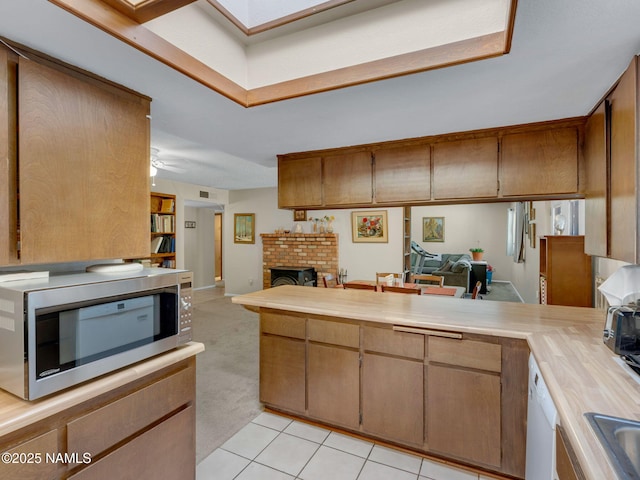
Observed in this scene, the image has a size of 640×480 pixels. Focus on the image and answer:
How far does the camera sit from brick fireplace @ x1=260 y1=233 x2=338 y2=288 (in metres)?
5.93

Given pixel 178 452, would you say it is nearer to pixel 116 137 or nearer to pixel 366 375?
pixel 366 375

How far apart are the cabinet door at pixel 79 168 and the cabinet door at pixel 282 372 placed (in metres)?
1.19

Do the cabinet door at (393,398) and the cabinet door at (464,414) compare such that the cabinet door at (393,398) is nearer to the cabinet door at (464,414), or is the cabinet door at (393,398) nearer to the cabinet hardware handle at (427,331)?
the cabinet door at (464,414)

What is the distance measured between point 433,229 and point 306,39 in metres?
8.98

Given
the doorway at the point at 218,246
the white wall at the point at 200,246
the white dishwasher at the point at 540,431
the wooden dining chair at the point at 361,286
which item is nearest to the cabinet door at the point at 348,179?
the wooden dining chair at the point at 361,286

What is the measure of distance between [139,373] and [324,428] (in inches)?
57.7

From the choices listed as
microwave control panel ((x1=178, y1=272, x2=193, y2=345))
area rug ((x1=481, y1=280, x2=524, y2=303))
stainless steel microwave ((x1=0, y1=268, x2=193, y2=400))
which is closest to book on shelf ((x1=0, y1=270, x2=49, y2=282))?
stainless steel microwave ((x1=0, y1=268, x2=193, y2=400))

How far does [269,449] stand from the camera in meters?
2.06

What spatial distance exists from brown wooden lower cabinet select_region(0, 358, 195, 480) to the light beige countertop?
5 centimetres

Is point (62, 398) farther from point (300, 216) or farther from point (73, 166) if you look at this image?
point (300, 216)

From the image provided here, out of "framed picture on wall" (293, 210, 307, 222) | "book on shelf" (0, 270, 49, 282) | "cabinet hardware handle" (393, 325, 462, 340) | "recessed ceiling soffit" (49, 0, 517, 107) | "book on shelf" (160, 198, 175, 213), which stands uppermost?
"recessed ceiling soffit" (49, 0, 517, 107)

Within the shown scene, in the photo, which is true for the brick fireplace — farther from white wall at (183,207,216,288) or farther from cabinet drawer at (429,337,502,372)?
cabinet drawer at (429,337,502,372)

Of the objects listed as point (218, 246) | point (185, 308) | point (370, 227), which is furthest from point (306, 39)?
point (218, 246)

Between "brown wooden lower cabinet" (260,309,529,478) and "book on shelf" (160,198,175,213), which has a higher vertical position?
"book on shelf" (160,198,175,213)
